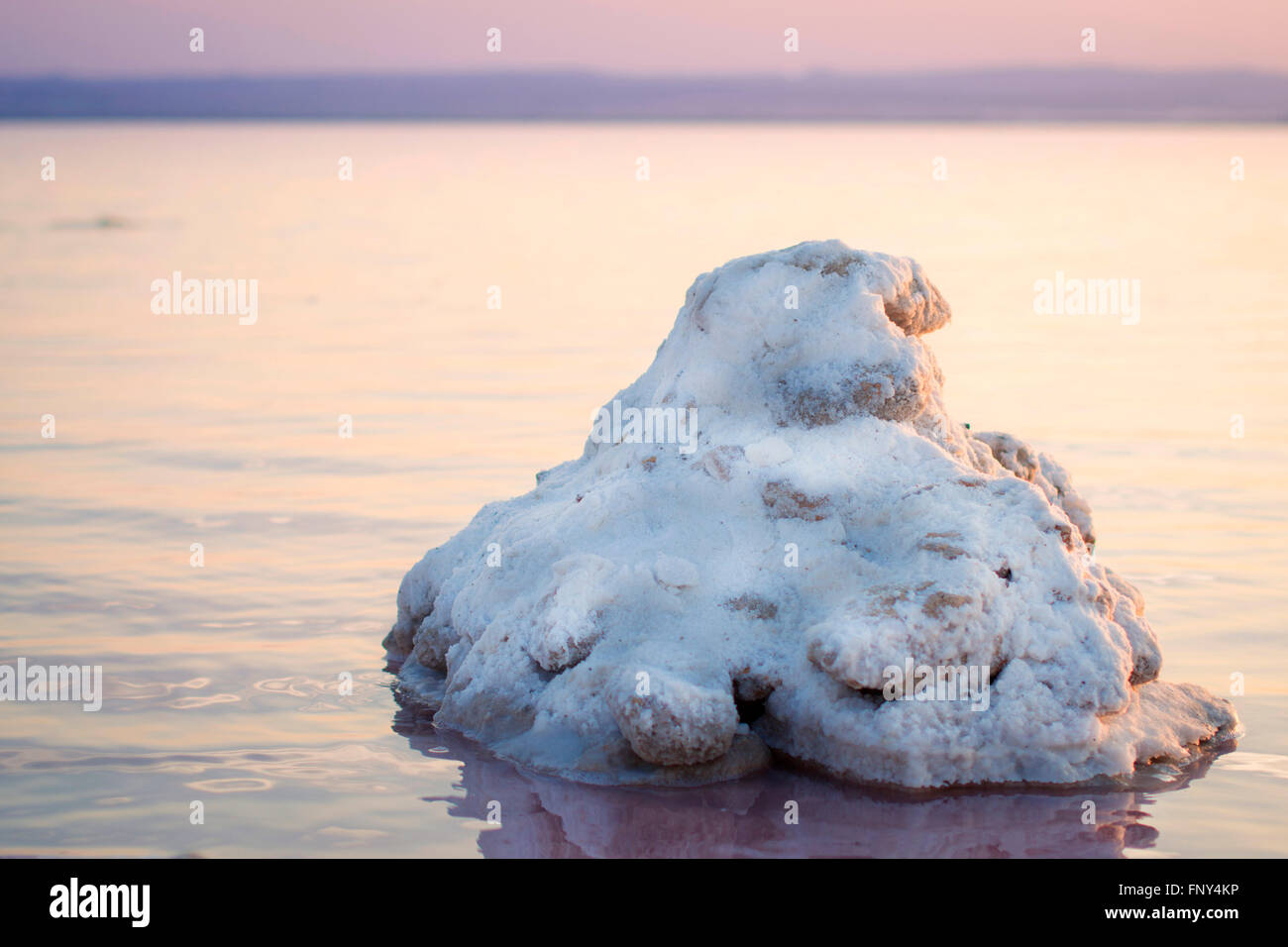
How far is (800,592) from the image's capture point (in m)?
6.86

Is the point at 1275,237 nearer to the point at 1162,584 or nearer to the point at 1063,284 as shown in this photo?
the point at 1063,284

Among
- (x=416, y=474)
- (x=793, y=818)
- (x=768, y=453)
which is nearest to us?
(x=793, y=818)

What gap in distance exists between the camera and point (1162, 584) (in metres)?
9.14

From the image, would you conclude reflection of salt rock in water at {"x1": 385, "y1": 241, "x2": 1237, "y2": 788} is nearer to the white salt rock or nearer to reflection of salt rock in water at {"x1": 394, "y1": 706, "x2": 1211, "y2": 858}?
the white salt rock

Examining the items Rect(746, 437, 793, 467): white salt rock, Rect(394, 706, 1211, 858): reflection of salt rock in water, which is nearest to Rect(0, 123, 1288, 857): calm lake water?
Rect(394, 706, 1211, 858): reflection of salt rock in water

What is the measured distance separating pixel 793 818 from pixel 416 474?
6.13 m

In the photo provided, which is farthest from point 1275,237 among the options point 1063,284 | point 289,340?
point 289,340

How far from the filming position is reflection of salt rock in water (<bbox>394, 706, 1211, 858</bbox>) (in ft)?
19.4

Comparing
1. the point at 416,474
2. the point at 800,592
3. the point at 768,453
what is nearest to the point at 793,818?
the point at 800,592

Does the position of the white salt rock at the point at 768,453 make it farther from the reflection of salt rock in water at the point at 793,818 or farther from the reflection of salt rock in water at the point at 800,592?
the reflection of salt rock in water at the point at 793,818

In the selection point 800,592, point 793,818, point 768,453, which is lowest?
point 793,818

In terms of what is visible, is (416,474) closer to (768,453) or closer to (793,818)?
(768,453)

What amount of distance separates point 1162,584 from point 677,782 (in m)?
3.96

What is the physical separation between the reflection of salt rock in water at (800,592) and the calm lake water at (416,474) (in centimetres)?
23
